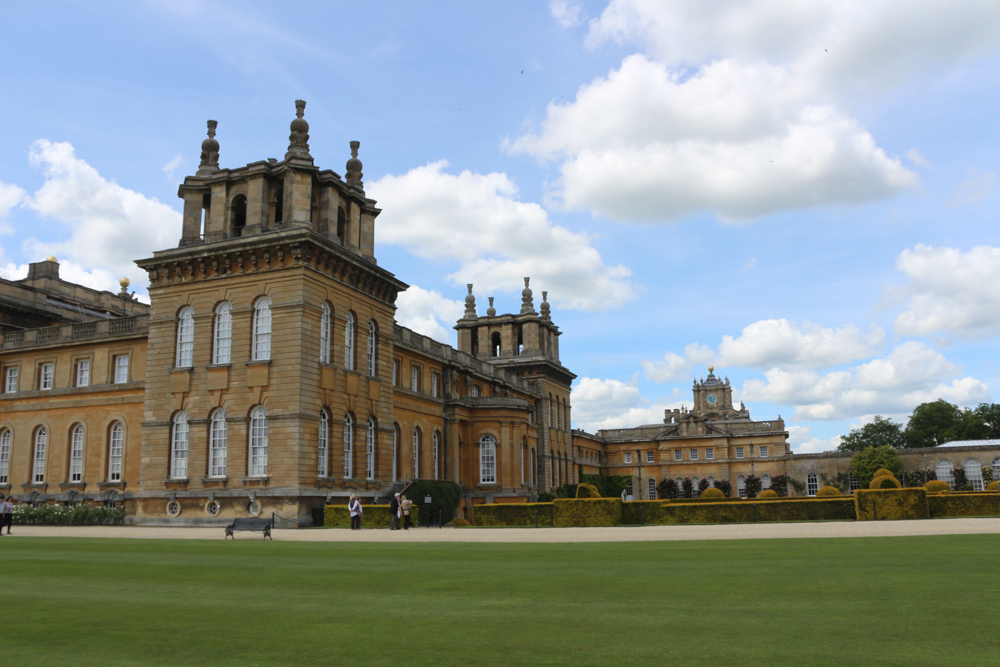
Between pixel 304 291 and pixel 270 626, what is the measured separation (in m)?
26.4

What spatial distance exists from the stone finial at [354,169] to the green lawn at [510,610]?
2691 centimetres

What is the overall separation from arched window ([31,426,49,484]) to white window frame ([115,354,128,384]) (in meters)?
5.11

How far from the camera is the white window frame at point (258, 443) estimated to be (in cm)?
3180

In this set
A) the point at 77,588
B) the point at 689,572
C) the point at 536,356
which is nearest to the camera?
the point at 77,588

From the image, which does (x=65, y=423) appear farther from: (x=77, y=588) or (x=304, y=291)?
(x=77, y=588)

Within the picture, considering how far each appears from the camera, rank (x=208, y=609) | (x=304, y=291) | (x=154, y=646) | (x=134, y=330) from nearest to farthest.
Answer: (x=154, y=646), (x=208, y=609), (x=304, y=291), (x=134, y=330)

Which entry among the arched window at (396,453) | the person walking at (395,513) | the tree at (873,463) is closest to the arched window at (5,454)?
the arched window at (396,453)

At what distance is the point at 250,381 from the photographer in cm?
3238

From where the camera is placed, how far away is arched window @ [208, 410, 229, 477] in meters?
32.6

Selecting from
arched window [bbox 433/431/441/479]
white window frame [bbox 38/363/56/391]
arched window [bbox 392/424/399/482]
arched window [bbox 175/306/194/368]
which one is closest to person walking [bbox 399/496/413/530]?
arched window [bbox 392/424/399/482]

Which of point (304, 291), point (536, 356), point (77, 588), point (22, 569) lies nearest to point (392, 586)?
point (77, 588)

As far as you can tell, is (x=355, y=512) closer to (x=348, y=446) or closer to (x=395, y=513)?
(x=395, y=513)

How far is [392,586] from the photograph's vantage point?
9.74 metres

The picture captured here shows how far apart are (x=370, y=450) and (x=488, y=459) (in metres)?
13.9
